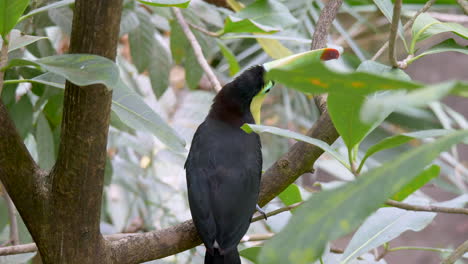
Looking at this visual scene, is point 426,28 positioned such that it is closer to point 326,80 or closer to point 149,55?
point 326,80

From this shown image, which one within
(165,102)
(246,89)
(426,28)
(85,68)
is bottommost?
(165,102)

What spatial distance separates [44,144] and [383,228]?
0.91 m

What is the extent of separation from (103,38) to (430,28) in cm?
69

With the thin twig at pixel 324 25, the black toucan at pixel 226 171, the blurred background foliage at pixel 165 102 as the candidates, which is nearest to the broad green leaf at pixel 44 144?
the blurred background foliage at pixel 165 102

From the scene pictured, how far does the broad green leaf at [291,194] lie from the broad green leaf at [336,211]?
0.83 m

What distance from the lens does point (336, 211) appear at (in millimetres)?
500

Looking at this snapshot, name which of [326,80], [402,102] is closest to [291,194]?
[326,80]

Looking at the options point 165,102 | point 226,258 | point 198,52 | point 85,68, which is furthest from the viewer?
point 165,102

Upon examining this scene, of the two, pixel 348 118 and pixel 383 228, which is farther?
pixel 383 228

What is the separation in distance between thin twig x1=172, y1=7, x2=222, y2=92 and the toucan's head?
0.09 metres

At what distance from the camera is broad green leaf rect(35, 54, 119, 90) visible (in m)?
0.82

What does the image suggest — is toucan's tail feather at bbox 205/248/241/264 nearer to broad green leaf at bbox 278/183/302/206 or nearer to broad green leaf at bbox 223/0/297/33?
broad green leaf at bbox 278/183/302/206

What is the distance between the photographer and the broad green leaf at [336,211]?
1.59 ft

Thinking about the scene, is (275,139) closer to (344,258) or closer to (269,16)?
(269,16)
